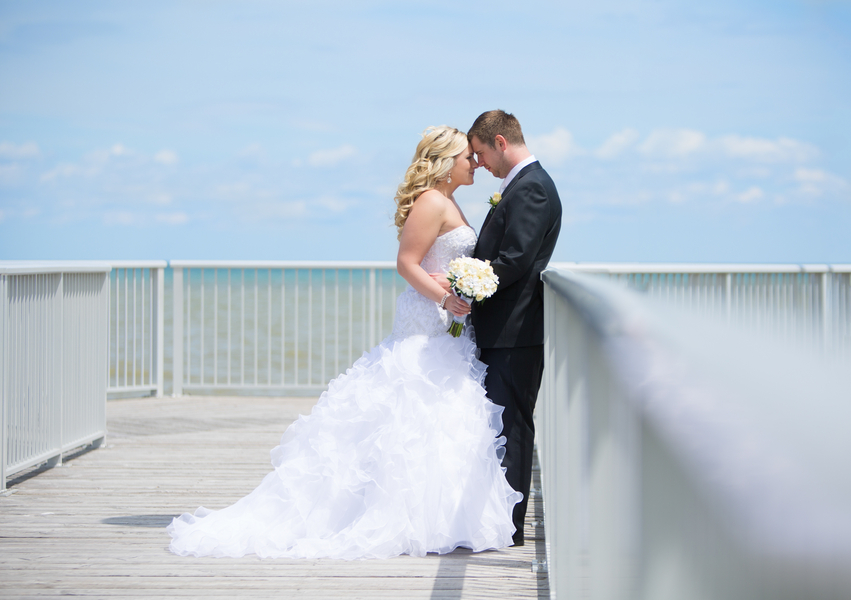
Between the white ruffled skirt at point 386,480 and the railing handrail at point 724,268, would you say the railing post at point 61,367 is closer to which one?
the white ruffled skirt at point 386,480

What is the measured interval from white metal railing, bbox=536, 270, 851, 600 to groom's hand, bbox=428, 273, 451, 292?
2718 mm

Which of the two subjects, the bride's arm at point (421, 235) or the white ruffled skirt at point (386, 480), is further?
the bride's arm at point (421, 235)

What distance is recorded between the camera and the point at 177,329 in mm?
8461

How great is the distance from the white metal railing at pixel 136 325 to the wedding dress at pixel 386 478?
4.88 metres

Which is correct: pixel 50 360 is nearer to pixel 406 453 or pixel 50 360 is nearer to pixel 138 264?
pixel 406 453

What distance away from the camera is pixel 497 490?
3.57 m

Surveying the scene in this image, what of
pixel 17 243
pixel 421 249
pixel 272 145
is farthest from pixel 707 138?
pixel 421 249

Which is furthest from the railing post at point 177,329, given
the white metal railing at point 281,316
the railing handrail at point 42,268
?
the railing handrail at point 42,268

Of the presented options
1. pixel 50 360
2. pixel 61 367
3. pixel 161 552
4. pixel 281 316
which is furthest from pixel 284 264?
pixel 161 552

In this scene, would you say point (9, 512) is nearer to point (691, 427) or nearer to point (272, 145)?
point (691, 427)

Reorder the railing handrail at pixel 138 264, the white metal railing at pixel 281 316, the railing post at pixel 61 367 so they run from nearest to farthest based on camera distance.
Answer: the railing post at pixel 61 367 → the railing handrail at pixel 138 264 → the white metal railing at pixel 281 316

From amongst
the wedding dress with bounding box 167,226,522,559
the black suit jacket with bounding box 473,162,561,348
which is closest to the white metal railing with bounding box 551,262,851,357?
the black suit jacket with bounding box 473,162,561,348

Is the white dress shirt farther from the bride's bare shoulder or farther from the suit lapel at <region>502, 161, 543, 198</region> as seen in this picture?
the bride's bare shoulder

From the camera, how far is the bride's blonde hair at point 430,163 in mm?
3992
